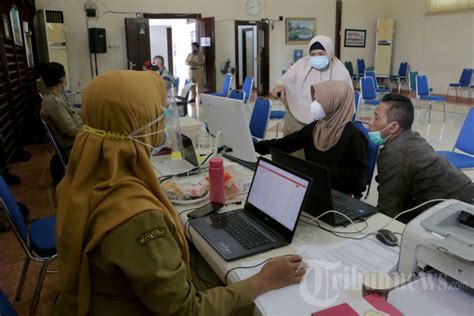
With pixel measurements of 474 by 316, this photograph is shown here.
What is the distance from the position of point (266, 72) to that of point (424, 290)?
9.57 m

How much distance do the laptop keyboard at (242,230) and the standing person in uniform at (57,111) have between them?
204 centimetres

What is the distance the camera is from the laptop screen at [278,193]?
4.34 ft

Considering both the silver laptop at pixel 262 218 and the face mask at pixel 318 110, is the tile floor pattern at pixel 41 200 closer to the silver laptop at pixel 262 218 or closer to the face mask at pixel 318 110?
the silver laptop at pixel 262 218

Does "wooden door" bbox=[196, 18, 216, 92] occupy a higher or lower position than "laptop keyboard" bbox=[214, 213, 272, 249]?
higher

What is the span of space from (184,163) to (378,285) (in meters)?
1.51

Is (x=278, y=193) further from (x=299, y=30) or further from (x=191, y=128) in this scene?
(x=299, y=30)

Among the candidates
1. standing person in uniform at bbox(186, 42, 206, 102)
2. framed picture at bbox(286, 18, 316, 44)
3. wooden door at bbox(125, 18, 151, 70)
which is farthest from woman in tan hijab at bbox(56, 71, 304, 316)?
framed picture at bbox(286, 18, 316, 44)

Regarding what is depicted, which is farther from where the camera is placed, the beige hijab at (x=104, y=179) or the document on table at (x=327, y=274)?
the document on table at (x=327, y=274)

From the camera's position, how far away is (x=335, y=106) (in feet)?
7.03

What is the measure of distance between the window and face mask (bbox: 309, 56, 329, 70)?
24.8 feet

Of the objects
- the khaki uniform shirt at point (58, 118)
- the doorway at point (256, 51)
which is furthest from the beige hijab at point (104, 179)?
the doorway at point (256, 51)

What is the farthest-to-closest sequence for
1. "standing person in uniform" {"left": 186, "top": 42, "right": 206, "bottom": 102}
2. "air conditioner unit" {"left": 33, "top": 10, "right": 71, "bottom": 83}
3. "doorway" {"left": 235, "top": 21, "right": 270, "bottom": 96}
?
"doorway" {"left": 235, "top": 21, "right": 270, "bottom": 96}, "standing person in uniform" {"left": 186, "top": 42, "right": 206, "bottom": 102}, "air conditioner unit" {"left": 33, "top": 10, "right": 71, "bottom": 83}

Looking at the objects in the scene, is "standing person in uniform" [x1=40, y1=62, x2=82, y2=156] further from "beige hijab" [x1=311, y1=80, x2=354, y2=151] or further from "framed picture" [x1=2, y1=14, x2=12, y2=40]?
"framed picture" [x1=2, y1=14, x2=12, y2=40]

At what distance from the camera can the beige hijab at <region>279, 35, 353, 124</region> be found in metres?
3.00
